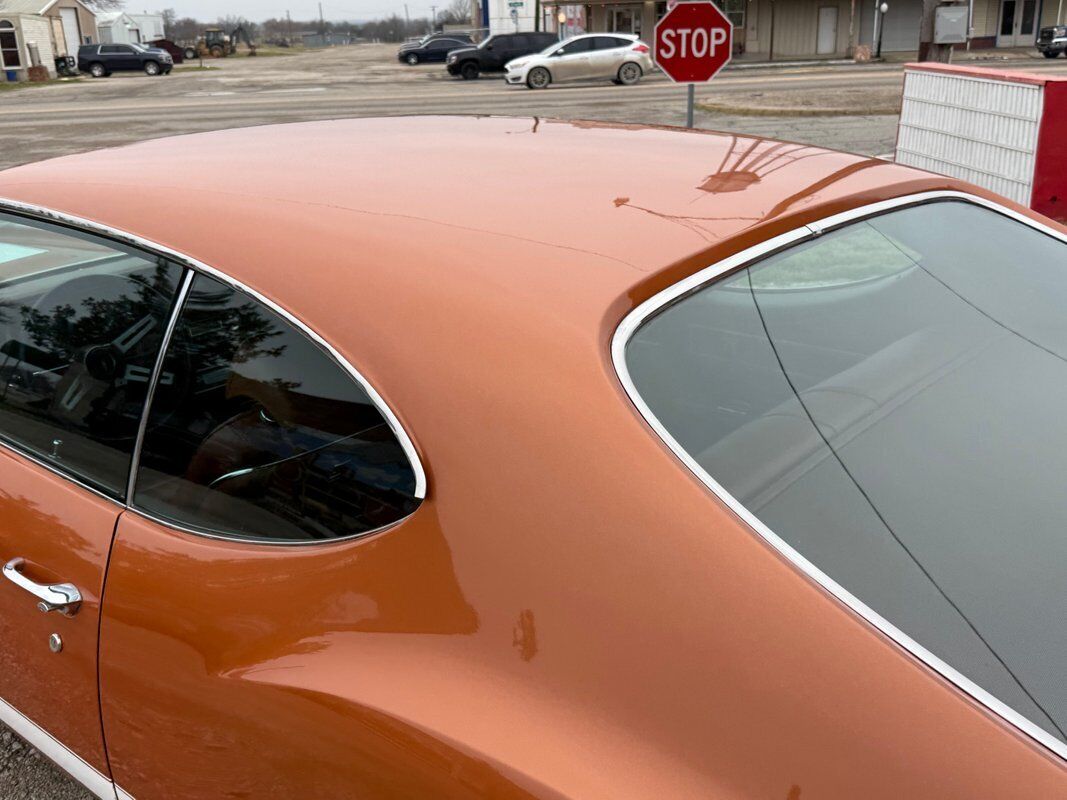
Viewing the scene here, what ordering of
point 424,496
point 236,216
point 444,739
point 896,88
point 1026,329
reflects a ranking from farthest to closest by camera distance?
1. point 896,88
2. point 1026,329
3. point 236,216
4. point 424,496
5. point 444,739

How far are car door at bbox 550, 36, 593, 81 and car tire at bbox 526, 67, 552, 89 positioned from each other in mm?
202

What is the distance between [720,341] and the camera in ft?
4.99

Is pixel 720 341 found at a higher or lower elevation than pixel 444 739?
higher

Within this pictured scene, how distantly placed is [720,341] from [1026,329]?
2.71ft

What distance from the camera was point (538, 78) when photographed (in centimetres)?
3128

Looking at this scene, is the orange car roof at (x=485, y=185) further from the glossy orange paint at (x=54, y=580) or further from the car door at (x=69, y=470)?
the glossy orange paint at (x=54, y=580)

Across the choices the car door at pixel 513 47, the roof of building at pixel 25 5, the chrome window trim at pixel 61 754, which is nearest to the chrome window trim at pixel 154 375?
the chrome window trim at pixel 61 754

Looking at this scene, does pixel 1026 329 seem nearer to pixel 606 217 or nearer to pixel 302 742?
pixel 606 217

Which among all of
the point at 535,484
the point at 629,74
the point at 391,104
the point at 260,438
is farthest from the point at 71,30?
the point at 535,484

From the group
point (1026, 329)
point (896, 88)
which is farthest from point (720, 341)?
point (896, 88)

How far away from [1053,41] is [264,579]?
44.0 metres

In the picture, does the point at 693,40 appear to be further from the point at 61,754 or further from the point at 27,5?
the point at 27,5

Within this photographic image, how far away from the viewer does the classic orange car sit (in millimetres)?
1140

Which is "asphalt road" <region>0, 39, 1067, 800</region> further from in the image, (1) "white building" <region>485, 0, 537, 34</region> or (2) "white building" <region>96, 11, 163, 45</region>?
(2) "white building" <region>96, 11, 163, 45</region>
